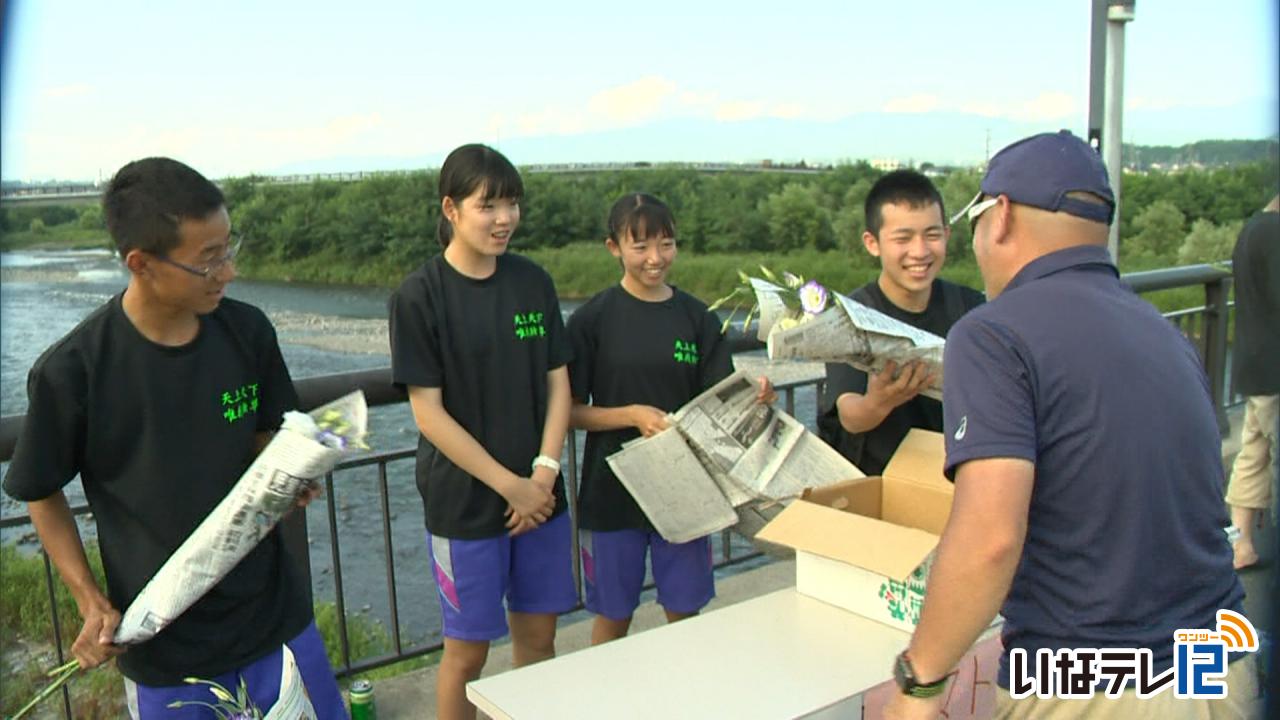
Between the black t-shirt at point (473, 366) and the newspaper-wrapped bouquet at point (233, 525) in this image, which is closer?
the newspaper-wrapped bouquet at point (233, 525)

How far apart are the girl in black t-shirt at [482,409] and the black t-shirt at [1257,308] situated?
3.08 metres

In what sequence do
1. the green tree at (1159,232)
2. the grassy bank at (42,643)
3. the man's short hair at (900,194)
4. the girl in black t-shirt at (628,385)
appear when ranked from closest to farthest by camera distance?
the man's short hair at (900,194) → the girl in black t-shirt at (628,385) → the grassy bank at (42,643) → the green tree at (1159,232)

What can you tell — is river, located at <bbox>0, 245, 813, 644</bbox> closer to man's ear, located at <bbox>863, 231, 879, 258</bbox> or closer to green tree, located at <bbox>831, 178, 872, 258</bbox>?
man's ear, located at <bbox>863, 231, 879, 258</bbox>

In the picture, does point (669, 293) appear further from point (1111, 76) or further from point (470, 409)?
point (1111, 76)

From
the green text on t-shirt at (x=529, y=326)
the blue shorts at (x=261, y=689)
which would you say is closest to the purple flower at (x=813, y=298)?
the green text on t-shirt at (x=529, y=326)

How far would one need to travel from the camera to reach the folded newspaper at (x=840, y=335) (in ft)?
7.14

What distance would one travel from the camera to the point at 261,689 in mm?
2053

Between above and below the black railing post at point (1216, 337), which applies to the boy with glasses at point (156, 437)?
above

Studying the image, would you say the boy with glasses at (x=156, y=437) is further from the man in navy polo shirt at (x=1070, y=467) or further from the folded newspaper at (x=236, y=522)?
the man in navy polo shirt at (x=1070, y=467)

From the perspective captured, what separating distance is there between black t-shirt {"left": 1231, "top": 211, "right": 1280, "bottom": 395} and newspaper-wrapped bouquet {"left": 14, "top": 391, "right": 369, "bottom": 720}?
3767 millimetres

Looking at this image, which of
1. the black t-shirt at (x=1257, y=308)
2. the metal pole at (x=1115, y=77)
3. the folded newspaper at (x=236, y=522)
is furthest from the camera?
the black t-shirt at (x=1257, y=308)

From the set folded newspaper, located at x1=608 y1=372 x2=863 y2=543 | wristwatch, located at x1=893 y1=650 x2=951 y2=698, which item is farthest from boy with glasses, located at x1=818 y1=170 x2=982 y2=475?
wristwatch, located at x1=893 y1=650 x2=951 y2=698

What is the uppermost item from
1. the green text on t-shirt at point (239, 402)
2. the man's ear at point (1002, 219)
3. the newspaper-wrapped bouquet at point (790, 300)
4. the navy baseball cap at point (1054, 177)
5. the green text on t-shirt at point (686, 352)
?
the navy baseball cap at point (1054, 177)

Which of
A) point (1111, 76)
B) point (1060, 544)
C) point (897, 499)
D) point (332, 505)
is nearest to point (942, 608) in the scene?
point (1060, 544)
